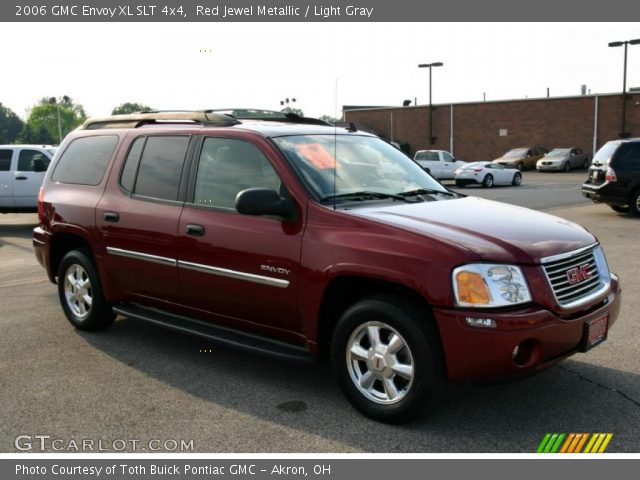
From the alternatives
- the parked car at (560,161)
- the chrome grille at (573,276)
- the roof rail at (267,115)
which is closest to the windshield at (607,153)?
the roof rail at (267,115)

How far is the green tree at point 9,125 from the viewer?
137 metres

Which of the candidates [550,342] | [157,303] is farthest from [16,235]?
[550,342]

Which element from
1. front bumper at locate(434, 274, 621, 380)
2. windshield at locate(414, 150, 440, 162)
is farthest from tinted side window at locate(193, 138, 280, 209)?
windshield at locate(414, 150, 440, 162)

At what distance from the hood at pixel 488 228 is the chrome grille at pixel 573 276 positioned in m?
0.06

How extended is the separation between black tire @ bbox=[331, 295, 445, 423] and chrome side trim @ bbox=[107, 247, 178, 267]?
1.56m

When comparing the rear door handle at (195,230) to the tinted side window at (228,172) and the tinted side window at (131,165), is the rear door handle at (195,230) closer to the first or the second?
the tinted side window at (228,172)

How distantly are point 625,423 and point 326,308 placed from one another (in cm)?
188

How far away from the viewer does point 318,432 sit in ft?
12.4

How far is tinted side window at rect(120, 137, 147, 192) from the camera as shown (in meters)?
5.39

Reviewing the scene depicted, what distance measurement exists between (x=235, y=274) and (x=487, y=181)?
24.3m

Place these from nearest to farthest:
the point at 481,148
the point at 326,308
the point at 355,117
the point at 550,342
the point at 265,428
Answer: the point at 550,342
the point at 265,428
the point at 326,308
the point at 481,148
the point at 355,117

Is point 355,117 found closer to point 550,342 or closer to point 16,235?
point 16,235

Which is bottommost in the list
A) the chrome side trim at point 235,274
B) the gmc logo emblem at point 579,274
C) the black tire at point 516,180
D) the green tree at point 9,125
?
the black tire at point 516,180

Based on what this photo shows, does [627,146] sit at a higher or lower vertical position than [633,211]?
higher
